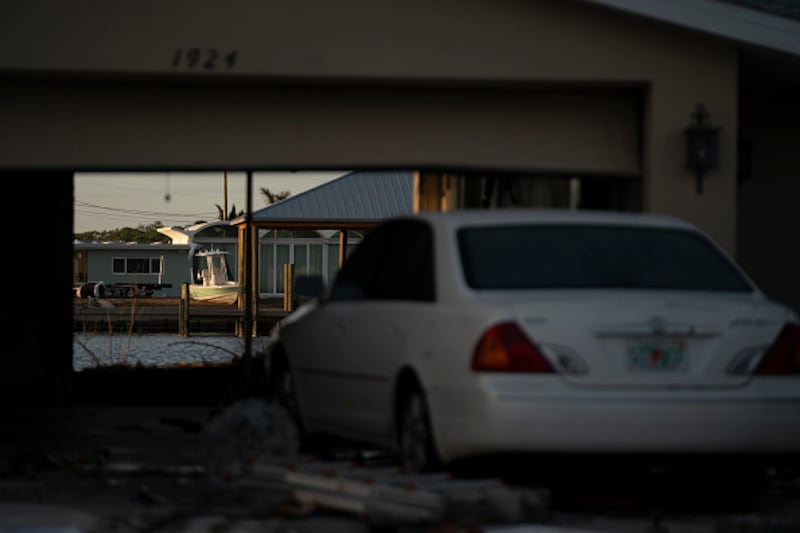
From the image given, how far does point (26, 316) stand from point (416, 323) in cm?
1091

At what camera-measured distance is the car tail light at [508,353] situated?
23.6 ft

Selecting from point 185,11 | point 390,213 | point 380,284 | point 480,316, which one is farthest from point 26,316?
point 390,213

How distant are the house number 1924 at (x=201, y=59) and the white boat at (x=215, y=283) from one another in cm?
5701

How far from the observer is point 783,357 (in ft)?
24.9

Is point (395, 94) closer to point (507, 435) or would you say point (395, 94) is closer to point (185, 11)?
point (185, 11)

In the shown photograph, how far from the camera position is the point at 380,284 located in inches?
350

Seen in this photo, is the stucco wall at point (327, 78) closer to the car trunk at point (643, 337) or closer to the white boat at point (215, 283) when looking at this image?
the car trunk at point (643, 337)

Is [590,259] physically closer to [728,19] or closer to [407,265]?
[407,265]

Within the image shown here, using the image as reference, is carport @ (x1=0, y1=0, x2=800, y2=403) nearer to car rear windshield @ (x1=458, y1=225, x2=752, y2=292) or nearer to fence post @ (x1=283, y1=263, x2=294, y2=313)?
car rear windshield @ (x1=458, y1=225, x2=752, y2=292)

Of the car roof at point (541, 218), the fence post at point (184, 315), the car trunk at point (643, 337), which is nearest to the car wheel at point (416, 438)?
the car trunk at point (643, 337)

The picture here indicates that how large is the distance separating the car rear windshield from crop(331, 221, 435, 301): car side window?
0.97 ft

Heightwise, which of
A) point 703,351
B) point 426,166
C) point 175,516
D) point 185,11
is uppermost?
point 185,11

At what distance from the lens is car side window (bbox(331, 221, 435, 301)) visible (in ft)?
27.1

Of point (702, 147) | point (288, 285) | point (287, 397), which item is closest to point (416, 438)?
point (287, 397)
